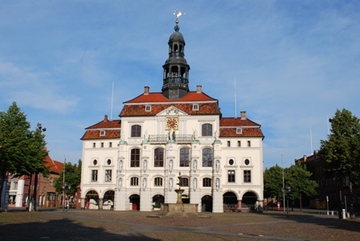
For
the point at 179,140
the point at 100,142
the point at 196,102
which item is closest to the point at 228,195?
the point at 179,140

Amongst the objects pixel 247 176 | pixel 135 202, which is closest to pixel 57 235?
pixel 247 176

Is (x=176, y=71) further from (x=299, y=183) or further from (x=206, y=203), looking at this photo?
(x=299, y=183)

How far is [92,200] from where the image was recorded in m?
67.9

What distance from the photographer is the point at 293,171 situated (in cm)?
8194

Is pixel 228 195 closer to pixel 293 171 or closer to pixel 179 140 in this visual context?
pixel 179 140

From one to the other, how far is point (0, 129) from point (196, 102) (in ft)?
106

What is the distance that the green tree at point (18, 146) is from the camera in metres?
41.0

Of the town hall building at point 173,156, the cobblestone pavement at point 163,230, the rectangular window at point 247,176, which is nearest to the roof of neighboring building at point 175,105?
the town hall building at point 173,156

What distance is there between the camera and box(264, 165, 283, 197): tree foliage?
272 ft

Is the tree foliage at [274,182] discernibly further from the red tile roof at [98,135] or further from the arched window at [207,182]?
the red tile roof at [98,135]

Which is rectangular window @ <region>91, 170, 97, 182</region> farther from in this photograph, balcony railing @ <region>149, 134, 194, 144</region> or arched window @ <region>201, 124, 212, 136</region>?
arched window @ <region>201, 124, 212, 136</region>

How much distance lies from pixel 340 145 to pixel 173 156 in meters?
28.3

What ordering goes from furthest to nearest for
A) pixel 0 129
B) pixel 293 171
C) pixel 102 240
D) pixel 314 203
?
pixel 314 203 → pixel 293 171 → pixel 0 129 → pixel 102 240

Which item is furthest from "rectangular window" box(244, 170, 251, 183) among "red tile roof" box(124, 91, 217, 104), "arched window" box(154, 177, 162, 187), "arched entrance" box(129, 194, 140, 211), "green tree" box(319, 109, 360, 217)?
"green tree" box(319, 109, 360, 217)
